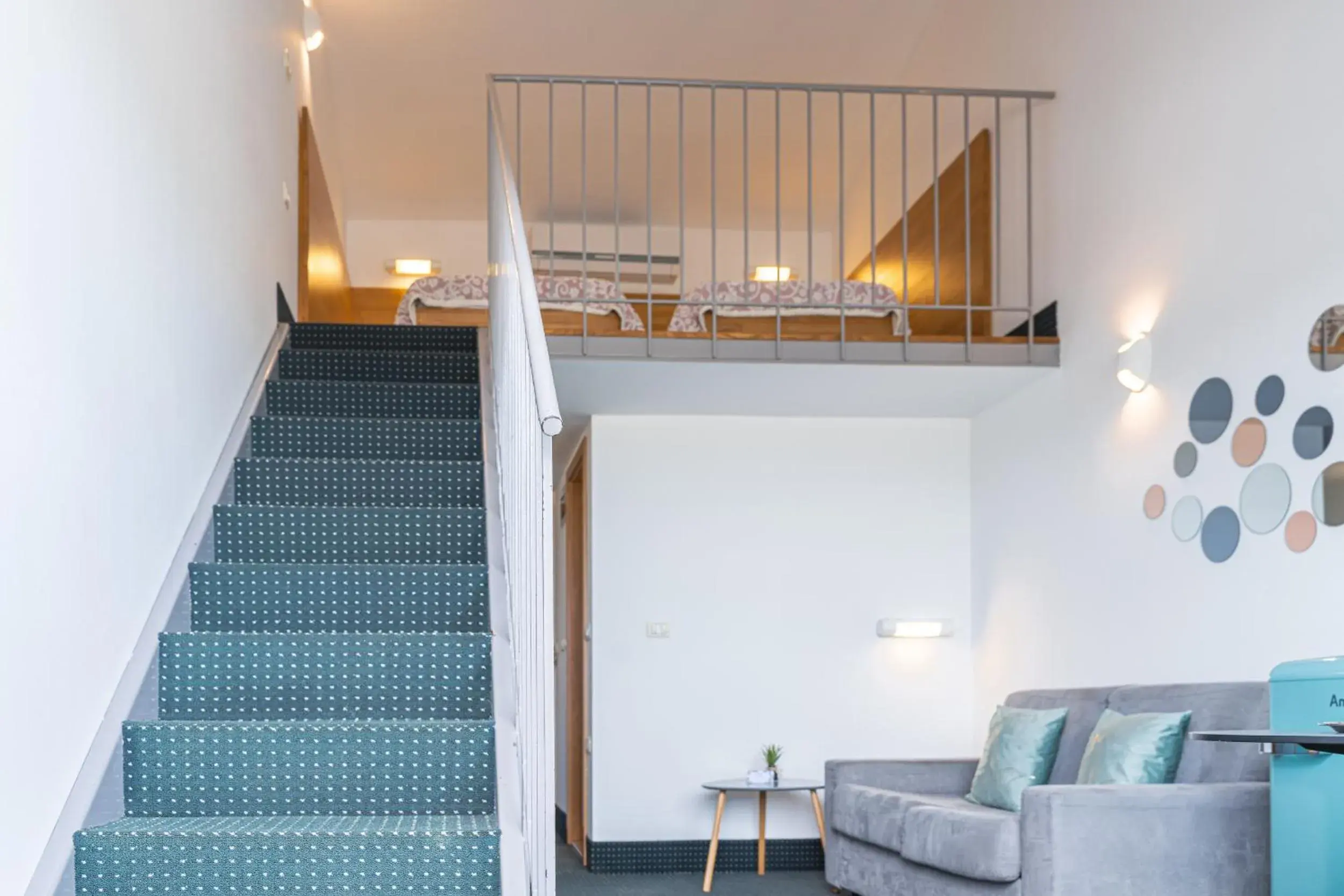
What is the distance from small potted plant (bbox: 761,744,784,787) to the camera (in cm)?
638

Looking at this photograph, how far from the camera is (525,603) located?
2.79 metres

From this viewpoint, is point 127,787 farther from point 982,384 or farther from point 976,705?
point 976,705

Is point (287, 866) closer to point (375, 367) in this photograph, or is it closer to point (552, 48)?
point (375, 367)

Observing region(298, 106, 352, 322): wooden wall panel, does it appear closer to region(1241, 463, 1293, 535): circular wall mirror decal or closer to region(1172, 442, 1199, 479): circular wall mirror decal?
region(1172, 442, 1199, 479): circular wall mirror decal

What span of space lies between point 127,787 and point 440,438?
6.19 feet

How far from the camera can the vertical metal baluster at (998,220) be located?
6133 mm

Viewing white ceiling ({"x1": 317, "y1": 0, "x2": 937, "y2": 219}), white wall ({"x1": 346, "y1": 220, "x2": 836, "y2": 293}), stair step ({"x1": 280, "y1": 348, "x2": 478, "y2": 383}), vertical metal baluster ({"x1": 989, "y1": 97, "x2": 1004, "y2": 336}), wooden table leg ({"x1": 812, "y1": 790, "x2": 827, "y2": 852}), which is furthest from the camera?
white wall ({"x1": 346, "y1": 220, "x2": 836, "y2": 293})

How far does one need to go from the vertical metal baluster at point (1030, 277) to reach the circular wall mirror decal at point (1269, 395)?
64.9 inches

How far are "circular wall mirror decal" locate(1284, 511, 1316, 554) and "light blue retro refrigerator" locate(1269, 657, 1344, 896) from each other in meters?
0.87

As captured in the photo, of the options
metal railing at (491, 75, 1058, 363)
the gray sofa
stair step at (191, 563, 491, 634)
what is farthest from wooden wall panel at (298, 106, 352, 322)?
the gray sofa

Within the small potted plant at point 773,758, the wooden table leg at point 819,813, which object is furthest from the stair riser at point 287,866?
the wooden table leg at point 819,813

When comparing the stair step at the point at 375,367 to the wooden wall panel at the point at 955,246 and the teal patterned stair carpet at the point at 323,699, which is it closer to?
the teal patterned stair carpet at the point at 323,699

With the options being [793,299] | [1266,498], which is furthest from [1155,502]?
[793,299]

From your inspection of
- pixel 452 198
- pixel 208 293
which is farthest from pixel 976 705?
pixel 452 198
